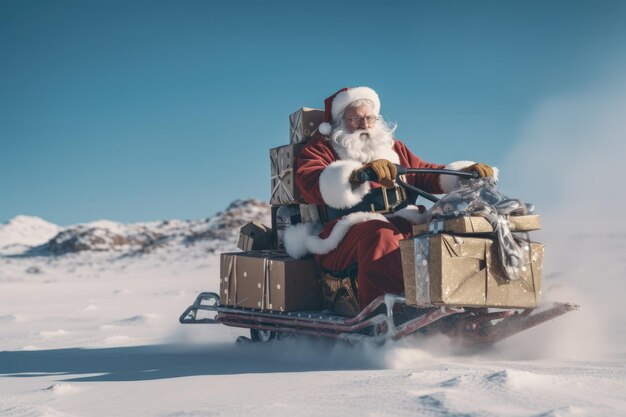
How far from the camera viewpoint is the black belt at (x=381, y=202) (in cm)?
499

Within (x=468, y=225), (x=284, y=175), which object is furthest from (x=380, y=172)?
(x=284, y=175)

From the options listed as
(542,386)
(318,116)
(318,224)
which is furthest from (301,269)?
(542,386)

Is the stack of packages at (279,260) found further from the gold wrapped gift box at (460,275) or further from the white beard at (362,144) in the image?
the gold wrapped gift box at (460,275)

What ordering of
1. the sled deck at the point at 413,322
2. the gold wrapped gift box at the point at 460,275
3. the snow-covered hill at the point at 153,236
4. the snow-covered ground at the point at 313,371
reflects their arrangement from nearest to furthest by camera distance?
the snow-covered ground at the point at 313,371, the gold wrapped gift box at the point at 460,275, the sled deck at the point at 413,322, the snow-covered hill at the point at 153,236

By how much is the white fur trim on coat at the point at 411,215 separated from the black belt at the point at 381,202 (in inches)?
3.3

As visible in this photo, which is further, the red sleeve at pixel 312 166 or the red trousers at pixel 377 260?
the red sleeve at pixel 312 166

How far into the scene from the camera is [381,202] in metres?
5.02

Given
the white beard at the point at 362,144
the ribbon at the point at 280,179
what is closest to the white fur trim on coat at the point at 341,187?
the white beard at the point at 362,144

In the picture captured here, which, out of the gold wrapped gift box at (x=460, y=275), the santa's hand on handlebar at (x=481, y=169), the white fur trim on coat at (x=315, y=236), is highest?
the santa's hand on handlebar at (x=481, y=169)

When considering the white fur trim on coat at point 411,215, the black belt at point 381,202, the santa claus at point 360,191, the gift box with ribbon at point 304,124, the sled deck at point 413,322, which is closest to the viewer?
the sled deck at point 413,322

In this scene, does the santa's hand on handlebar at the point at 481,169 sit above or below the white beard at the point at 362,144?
below

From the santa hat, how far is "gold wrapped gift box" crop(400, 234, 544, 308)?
162cm

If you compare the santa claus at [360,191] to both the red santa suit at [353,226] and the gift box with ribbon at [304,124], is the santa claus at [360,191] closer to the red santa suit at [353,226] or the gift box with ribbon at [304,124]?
the red santa suit at [353,226]

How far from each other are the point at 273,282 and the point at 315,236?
408 mm
